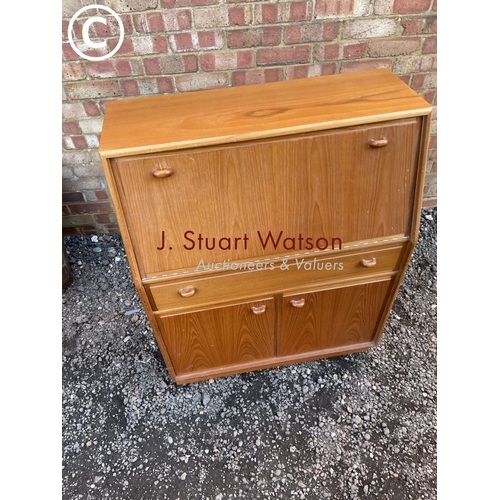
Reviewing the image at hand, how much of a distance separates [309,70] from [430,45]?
1.97 ft

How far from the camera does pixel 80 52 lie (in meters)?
1.71

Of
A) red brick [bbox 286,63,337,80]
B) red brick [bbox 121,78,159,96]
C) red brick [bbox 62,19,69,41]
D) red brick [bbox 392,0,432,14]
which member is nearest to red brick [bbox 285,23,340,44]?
red brick [bbox 286,63,337,80]

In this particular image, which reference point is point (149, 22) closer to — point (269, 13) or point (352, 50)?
point (269, 13)

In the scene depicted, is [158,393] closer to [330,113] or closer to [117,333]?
[117,333]

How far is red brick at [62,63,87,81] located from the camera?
175 centimetres

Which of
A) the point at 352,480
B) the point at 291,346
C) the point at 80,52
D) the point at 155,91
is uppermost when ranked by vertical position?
the point at 80,52

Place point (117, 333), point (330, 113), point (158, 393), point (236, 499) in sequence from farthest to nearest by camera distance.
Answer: point (117, 333) → point (158, 393) → point (236, 499) → point (330, 113)

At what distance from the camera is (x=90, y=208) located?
2.33m

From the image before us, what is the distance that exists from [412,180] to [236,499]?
1.36 m

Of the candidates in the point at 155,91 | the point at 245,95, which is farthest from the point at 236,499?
the point at 155,91

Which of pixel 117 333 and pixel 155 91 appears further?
pixel 117 333

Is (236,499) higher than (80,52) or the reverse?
the reverse

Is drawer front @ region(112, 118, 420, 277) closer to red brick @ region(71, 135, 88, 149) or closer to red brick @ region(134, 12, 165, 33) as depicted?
red brick @ region(134, 12, 165, 33)

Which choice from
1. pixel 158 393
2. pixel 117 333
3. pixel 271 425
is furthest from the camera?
pixel 117 333
